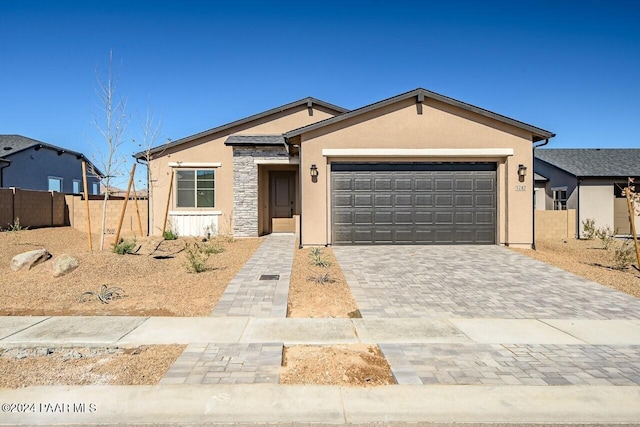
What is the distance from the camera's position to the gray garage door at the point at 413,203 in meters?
12.5

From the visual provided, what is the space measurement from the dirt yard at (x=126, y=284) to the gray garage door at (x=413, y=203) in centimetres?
367

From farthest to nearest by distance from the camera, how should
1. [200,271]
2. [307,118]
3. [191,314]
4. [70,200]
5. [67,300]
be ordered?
1. [70,200]
2. [307,118]
3. [200,271]
4. [67,300]
5. [191,314]

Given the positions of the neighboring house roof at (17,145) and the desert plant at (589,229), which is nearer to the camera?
the desert plant at (589,229)

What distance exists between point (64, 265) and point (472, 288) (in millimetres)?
8661

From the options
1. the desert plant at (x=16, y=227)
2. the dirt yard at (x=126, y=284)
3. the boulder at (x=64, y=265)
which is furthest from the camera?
the desert plant at (x=16, y=227)

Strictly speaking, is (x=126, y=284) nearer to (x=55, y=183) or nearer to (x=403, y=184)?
(x=403, y=184)

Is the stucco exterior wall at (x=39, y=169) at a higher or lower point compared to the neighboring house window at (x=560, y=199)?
higher

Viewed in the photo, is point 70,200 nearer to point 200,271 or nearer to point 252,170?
point 252,170

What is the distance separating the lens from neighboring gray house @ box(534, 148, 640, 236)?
57.1 feet

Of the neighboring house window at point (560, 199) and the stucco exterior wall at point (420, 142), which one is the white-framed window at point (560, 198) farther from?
the stucco exterior wall at point (420, 142)

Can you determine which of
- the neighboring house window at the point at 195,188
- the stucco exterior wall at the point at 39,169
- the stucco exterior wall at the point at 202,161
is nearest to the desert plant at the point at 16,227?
the stucco exterior wall at the point at 202,161

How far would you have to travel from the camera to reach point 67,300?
262 inches

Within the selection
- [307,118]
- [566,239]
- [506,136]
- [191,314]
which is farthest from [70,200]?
[566,239]

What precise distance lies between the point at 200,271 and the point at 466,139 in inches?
368
